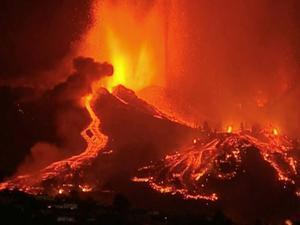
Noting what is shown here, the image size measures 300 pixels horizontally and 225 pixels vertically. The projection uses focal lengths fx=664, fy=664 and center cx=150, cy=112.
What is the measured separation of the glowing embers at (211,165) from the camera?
266 feet

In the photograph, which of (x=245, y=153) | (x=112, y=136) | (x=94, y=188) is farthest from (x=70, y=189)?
(x=245, y=153)

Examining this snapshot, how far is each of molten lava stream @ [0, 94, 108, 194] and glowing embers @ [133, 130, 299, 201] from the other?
7.06 metres

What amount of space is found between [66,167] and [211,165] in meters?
21.2

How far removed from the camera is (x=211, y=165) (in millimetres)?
88125

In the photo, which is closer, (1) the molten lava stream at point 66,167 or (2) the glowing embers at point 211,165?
(1) the molten lava stream at point 66,167

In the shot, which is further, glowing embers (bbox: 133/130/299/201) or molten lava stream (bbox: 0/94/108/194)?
glowing embers (bbox: 133/130/299/201)

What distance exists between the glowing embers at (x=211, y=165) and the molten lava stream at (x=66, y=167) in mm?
7055

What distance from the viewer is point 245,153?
301ft

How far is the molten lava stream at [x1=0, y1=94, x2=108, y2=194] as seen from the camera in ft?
227

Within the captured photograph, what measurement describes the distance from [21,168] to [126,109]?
22.9 meters

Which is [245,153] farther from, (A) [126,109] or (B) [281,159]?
(A) [126,109]

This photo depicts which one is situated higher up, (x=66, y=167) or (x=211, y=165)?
(x=211, y=165)

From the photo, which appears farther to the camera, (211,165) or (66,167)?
(211,165)

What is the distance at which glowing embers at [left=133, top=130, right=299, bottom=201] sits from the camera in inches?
3189
